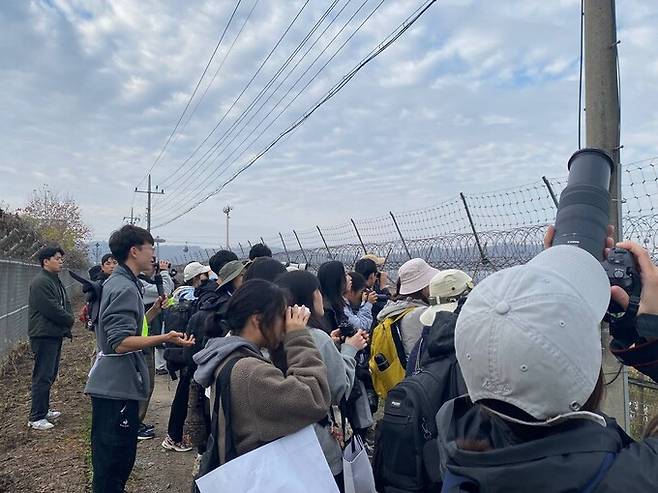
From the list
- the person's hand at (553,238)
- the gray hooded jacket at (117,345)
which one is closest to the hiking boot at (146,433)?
the gray hooded jacket at (117,345)

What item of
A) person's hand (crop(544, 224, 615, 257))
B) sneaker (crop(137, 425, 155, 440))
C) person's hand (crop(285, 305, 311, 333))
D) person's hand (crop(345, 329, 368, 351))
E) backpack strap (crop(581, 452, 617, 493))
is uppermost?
person's hand (crop(544, 224, 615, 257))

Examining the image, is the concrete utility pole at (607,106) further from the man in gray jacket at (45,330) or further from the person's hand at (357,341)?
the man in gray jacket at (45,330)

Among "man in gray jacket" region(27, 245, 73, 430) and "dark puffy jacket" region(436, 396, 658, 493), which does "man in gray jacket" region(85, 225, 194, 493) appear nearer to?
"dark puffy jacket" region(436, 396, 658, 493)

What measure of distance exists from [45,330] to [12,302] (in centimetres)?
463

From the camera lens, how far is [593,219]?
1.70 metres

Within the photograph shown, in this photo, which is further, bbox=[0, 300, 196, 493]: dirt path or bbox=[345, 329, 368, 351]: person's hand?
bbox=[0, 300, 196, 493]: dirt path

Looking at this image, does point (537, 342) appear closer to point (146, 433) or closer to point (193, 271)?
point (146, 433)

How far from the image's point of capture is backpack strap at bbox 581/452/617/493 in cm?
100

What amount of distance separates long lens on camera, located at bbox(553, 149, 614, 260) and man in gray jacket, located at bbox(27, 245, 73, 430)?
5.65m

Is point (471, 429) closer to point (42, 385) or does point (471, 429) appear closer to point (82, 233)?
point (42, 385)

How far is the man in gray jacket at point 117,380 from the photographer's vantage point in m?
3.28

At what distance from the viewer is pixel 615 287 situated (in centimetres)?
156

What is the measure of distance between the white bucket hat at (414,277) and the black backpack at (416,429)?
4.52 ft

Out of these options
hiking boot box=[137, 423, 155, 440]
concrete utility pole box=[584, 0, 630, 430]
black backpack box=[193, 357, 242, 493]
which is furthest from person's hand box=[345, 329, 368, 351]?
hiking boot box=[137, 423, 155, 440]
